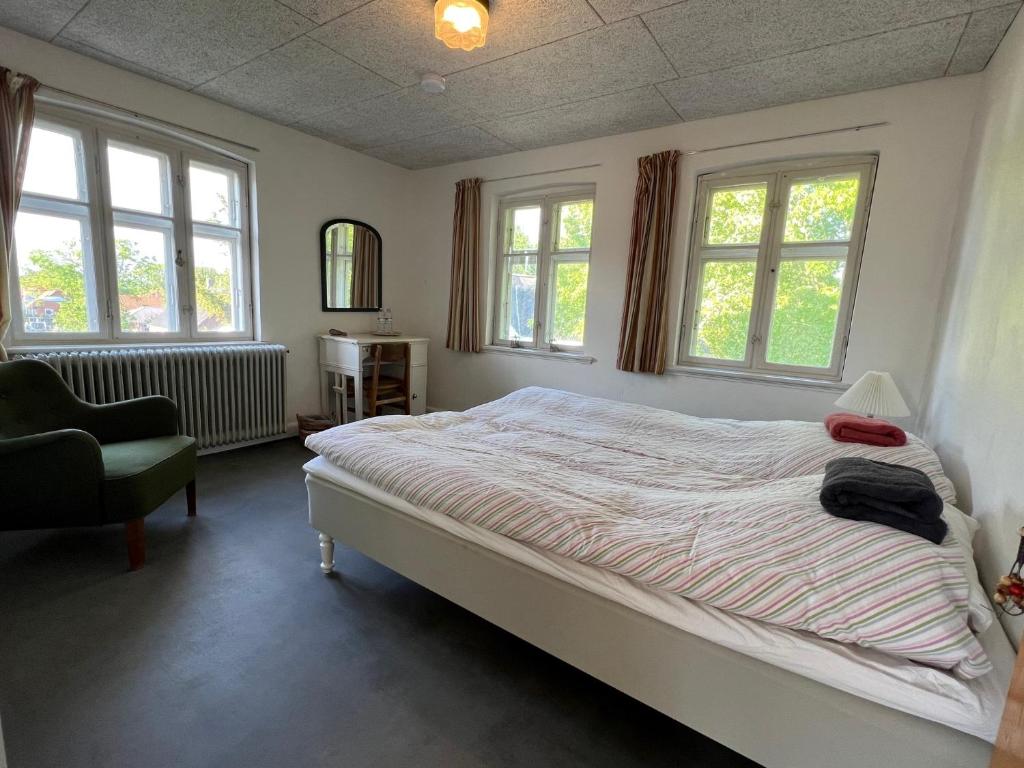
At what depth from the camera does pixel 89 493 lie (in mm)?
1831

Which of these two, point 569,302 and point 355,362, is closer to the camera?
point 355,362

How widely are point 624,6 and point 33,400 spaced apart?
3346 millimetres

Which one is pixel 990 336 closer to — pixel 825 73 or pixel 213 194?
pixel 825 73

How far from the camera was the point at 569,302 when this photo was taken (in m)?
3.79

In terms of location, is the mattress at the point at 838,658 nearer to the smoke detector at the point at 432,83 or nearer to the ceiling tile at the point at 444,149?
the smoke detector at the point at 432,83

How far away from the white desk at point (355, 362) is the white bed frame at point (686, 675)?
2.29 m

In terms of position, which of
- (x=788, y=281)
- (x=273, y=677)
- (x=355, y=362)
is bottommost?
(x=273, y=677)

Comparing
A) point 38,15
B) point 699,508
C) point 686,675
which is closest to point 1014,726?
point 686,675

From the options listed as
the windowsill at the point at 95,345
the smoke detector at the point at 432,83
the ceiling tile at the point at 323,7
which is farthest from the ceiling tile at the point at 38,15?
the windowsill at the point at 95,345

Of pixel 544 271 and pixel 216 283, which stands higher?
pixel 544 271

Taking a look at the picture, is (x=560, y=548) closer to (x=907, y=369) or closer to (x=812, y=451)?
(x=812, y=451)

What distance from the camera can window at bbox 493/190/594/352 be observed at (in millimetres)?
3705

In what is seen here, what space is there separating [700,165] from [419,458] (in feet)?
9.20

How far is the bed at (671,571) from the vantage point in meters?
0.87
